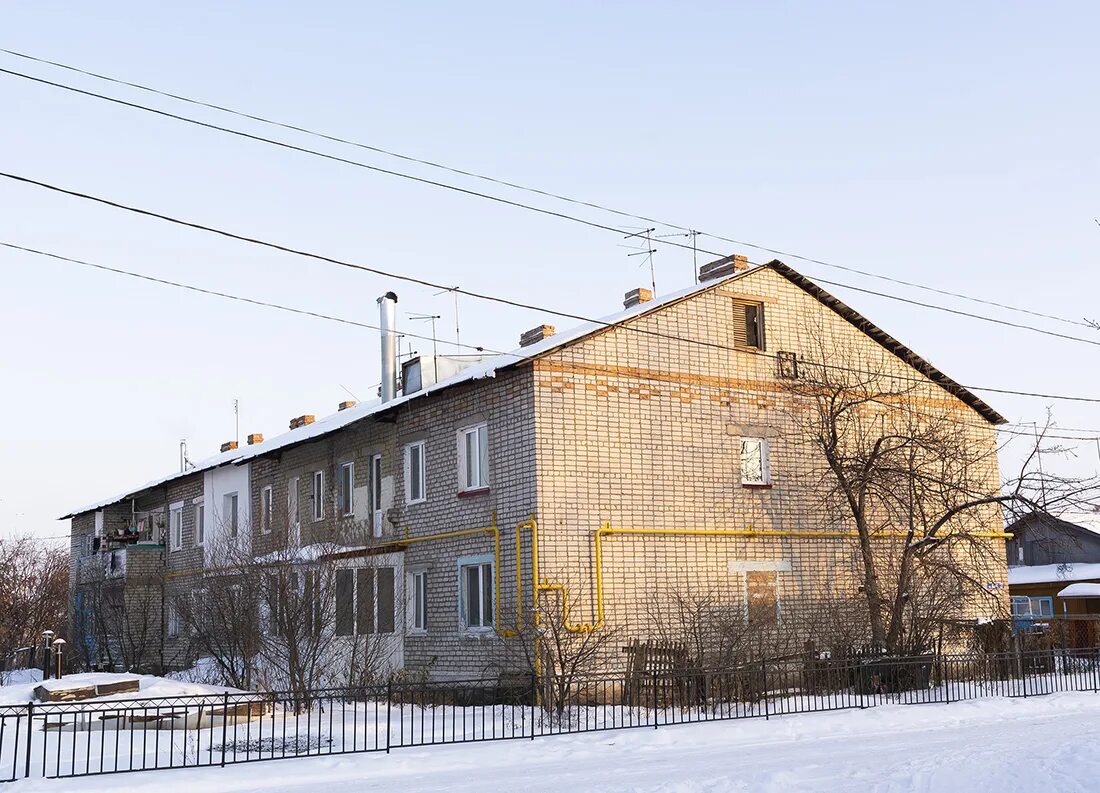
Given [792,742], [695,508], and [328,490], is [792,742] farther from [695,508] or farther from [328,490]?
[328,490]

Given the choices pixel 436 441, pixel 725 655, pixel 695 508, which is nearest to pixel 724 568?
pixel 695 508

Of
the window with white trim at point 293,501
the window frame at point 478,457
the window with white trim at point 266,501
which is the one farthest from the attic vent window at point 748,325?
the window with white trim at point 266,501

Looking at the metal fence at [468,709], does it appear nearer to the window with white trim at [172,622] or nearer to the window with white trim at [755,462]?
the window with white trim at [755,462]

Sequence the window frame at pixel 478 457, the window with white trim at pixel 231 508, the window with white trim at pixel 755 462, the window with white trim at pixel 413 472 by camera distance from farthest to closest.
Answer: the window with white trim at pixel 231 508 < the window with white trim at pixel 413 472 < the window with white trim at pixel 755 462 < the window frame at pixel 478 457

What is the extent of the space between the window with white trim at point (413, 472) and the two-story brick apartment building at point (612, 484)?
36mm

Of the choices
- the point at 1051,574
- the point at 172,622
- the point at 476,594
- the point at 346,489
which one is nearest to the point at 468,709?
the point at 476,594

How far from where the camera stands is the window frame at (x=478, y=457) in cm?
2303

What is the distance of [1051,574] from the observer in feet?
140

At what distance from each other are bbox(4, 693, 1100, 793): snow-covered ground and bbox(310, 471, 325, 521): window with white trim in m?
13.9

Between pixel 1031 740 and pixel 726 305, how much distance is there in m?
11.4

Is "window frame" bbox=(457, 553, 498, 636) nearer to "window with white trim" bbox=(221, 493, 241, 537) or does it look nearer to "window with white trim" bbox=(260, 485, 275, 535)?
"window with white trim" bbox=(260, 485, 275, 535)

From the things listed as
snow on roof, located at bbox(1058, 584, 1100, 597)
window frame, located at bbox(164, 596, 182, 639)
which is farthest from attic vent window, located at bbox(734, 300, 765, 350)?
window frame, located at bbox(164, 596, 182, 639)

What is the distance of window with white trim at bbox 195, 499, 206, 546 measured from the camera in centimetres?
3531

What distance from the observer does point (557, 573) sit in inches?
834
